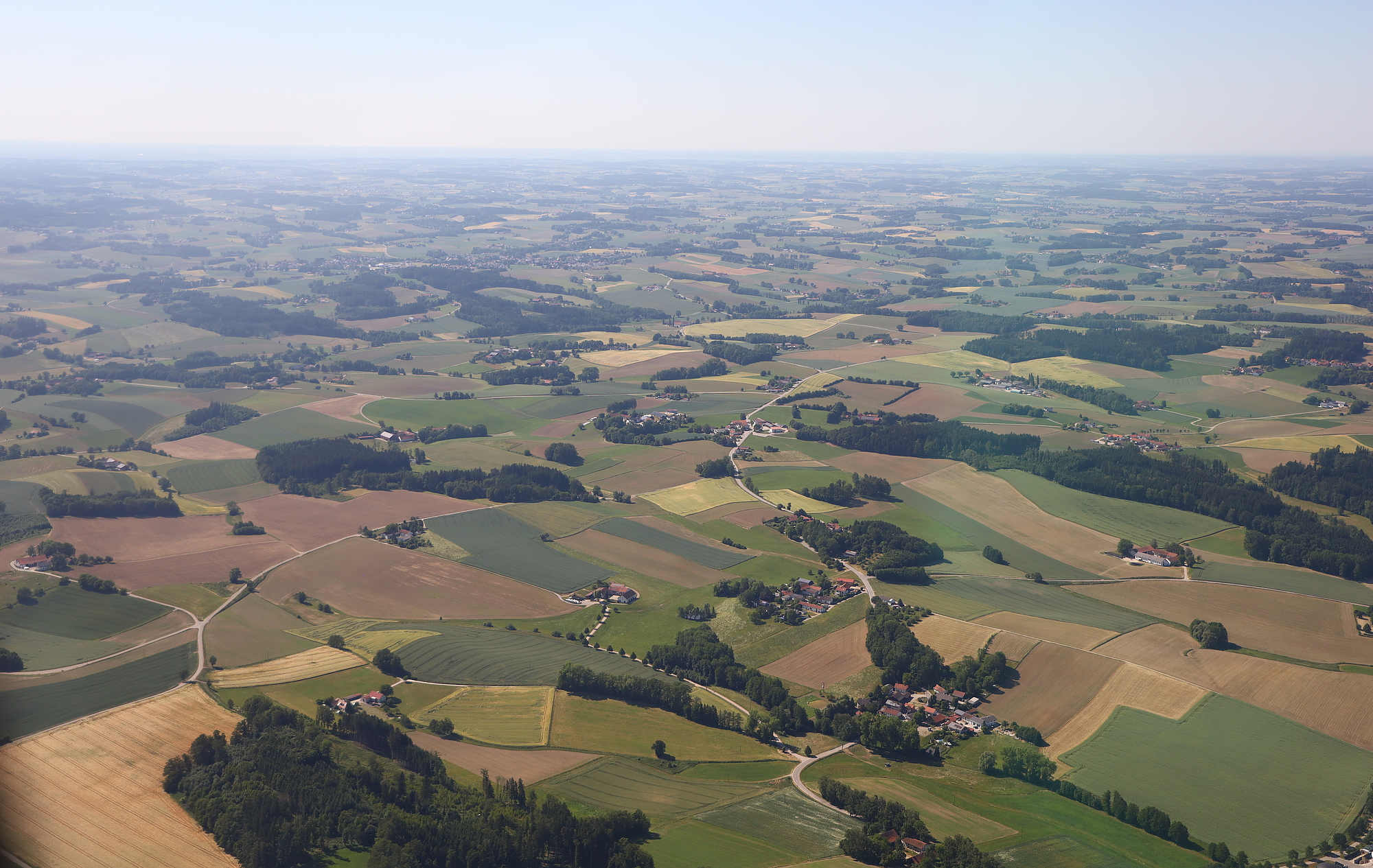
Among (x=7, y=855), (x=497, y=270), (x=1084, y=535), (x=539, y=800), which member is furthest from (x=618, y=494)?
(x=497, y=270)

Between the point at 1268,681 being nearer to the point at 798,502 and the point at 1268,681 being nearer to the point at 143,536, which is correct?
the point at 798,502

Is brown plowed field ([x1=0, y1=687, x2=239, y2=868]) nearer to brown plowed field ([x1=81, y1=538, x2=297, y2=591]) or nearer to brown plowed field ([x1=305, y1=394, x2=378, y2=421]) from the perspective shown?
brown plowed field ([x1=81, y1=538, x2=297, y2=591])

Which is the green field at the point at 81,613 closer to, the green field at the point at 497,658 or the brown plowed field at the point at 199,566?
the brown plowed field at the point at 199,566

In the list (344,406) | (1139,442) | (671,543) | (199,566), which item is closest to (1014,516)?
(1139,442)

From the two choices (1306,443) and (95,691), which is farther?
(1306,443)

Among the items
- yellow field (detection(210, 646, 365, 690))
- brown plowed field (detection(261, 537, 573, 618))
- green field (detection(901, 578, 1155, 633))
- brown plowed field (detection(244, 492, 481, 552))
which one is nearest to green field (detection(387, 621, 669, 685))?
brown plowed field (detection(261, 537, 573, 618))

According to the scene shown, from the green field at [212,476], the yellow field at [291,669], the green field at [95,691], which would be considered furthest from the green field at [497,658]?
the green field at [212,476]

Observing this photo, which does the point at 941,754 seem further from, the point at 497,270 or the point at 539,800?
the point at 497,270
